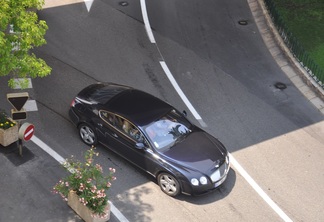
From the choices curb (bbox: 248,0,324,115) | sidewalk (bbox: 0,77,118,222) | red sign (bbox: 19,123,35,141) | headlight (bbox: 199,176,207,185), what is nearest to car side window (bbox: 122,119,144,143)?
headlight (bbox: 199,176,207,185)

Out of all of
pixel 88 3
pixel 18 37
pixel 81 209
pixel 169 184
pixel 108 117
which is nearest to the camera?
pixel 81 209

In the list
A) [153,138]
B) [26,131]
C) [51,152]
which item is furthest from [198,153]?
[26,131]

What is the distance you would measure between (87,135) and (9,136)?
2.09 m

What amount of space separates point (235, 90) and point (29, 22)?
7.92 metres

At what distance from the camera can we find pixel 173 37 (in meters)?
20.9

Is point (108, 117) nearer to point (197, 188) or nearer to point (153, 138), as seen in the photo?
point (153, 138)

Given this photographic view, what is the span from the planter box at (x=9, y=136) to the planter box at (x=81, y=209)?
9.14 feet

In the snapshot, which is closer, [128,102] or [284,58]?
[128,102]

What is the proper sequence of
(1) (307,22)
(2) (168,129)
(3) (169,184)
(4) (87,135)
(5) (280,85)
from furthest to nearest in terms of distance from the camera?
(1) (307,22), (5) (280,85), (4) (87,135), (2) (168,129), (3) (169,184)

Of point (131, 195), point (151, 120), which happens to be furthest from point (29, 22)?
point (131, 195)

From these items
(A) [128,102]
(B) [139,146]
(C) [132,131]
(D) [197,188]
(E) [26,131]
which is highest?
(E) [26,131]

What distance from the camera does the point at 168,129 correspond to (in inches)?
567

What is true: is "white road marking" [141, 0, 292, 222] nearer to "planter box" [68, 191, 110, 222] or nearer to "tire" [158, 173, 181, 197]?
"tire" [158, 173, 181, 197]

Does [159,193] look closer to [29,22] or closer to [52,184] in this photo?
[52,184]
